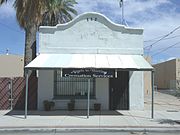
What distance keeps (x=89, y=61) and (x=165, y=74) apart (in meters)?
40.6

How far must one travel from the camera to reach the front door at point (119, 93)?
20527 mm

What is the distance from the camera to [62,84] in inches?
818

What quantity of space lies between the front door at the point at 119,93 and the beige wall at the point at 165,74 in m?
31.1

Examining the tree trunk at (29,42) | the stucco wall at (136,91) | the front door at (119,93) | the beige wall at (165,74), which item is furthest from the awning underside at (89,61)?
the beige wall at (165,74)

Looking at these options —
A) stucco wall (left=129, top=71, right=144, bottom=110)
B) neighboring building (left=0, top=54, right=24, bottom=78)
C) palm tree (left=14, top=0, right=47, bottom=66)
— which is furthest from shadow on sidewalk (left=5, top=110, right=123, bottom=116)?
neighboring building (left=0, top=54, right=24, bottom=78)

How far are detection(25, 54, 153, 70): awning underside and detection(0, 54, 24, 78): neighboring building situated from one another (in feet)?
77.2

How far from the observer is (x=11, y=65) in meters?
42.9

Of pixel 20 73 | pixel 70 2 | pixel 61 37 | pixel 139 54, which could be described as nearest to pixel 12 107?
pixel 61 37

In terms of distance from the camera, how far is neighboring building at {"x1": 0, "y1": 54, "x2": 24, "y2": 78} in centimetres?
4259

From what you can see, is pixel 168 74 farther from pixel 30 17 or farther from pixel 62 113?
pixel 62 113

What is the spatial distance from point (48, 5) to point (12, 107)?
6.70 metres

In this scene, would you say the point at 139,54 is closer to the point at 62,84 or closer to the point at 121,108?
the point at 121,108

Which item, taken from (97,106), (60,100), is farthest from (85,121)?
(60,100)

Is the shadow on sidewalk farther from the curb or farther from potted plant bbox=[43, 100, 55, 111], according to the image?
the curb
